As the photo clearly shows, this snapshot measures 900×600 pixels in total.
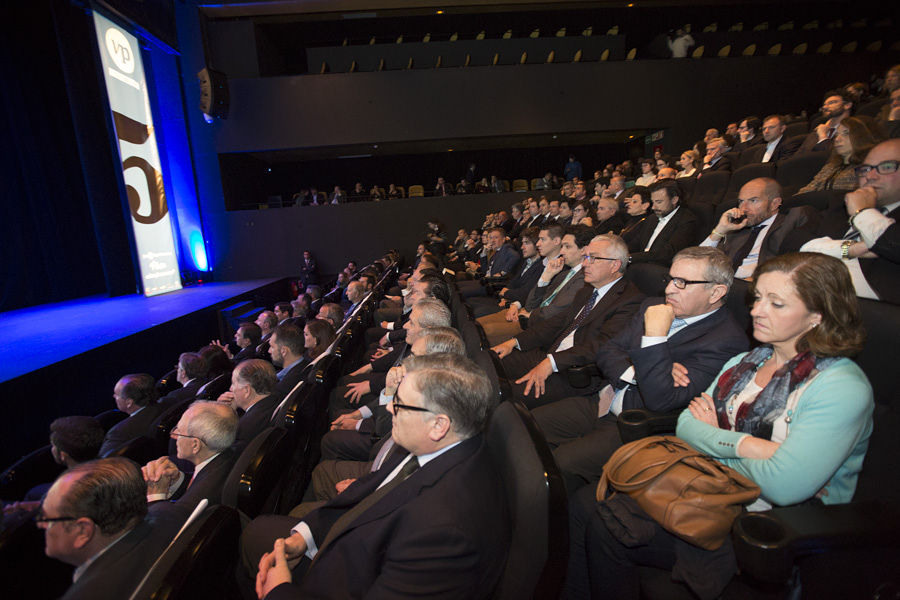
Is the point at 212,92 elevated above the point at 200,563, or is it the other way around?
the point at 212,92

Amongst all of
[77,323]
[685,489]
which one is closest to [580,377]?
[685,489]

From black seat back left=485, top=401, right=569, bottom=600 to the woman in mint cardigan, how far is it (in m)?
0.35

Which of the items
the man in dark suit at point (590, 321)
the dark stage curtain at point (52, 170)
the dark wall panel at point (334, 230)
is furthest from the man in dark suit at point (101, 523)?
the dark wall panel at point (334, 230)

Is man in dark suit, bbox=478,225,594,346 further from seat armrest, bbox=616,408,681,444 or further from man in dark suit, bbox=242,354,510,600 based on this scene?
man in dark suit, bbox=242,354,510,600

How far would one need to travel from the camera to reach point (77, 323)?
506cm

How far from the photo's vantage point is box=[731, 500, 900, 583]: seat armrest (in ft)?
2.62

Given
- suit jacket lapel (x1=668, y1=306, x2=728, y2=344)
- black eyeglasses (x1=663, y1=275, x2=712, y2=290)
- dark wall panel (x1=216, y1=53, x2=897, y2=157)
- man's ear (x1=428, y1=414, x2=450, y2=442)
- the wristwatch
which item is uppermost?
dark wall panel (x1=216, y1=53, x2=897, y2=157)

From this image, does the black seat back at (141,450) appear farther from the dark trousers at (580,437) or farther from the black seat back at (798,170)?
the black seat back at (798,170)

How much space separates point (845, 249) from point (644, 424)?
1112mm

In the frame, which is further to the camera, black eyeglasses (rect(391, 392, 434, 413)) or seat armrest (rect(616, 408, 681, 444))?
seat armrest (rect(616, 408, 681, 444))

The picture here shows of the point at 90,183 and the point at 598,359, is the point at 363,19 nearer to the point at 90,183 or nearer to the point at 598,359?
the point at 90,183

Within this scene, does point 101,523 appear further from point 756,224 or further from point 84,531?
point 756,224

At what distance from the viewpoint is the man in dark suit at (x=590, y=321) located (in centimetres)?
210

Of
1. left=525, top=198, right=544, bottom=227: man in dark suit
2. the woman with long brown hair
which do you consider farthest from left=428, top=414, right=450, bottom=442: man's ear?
left=525, top=198, right=544, bottom=227: man in dark suit
